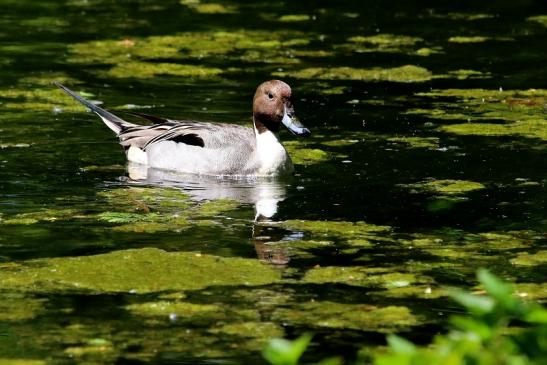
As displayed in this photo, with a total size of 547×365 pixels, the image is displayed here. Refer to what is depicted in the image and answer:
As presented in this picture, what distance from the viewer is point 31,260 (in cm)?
857

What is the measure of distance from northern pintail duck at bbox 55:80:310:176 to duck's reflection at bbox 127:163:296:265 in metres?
0.09

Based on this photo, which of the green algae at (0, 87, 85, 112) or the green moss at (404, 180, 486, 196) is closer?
the green moss at (404, 180, 486, 196)

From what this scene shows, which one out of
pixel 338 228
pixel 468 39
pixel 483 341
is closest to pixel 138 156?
pixel 338 228

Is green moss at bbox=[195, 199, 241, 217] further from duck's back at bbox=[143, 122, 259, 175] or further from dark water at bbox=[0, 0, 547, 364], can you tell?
duck's back at bbox=[143, 122, 259, 175]

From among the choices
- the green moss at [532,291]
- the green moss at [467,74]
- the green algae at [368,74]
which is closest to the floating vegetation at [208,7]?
the green algae at [368,74]

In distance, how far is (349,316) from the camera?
754 cm

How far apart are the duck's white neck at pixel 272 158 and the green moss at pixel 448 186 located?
106 centimetres

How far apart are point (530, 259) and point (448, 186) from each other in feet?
6.67

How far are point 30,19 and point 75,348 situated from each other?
11811mm

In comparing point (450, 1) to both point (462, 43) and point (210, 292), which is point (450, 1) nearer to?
point (462, 43)

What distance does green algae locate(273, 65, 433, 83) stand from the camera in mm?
14945

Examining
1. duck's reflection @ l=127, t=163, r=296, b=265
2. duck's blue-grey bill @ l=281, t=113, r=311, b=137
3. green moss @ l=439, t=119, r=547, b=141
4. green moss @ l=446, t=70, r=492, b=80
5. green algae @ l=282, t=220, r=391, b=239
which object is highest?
duck's blue-grey bill @ l=281, t=113, r=311, b=137

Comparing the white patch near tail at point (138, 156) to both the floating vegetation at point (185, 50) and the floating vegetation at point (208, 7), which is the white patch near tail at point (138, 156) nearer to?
the floating vegetation at point (185, 50)

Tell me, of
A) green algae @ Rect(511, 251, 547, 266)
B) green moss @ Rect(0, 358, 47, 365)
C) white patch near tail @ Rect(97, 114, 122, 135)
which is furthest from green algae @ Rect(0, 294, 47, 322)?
white patch near tail @ Rect(97, 114, 122, 135)
